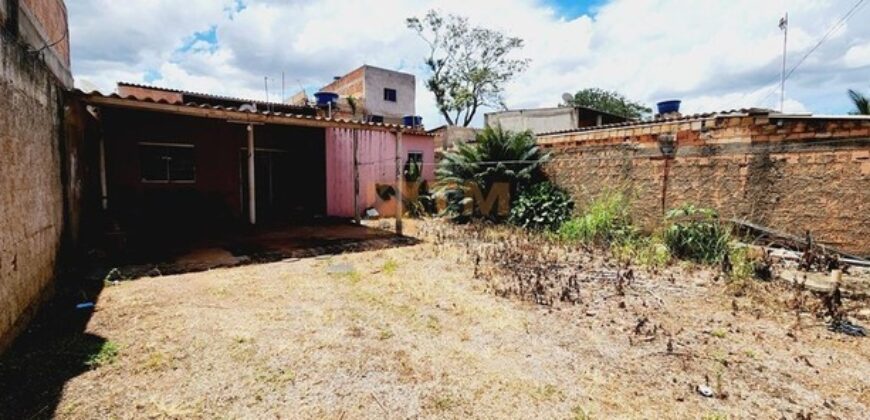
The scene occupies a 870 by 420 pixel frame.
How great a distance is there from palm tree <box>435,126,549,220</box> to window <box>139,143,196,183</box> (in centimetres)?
572

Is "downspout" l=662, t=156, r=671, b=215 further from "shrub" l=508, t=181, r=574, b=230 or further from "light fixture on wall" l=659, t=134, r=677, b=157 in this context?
"shrub" l=508, t=181, r=574, b=230

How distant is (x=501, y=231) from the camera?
8.18m

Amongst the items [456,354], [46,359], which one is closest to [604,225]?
[456,354]

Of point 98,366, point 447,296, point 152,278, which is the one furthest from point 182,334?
point 447,296

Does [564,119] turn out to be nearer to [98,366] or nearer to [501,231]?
[501,231]

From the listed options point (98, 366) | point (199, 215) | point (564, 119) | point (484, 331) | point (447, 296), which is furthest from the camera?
point (564, 119)

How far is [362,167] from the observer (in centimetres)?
1050

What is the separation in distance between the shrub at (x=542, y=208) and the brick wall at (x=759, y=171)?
90 cm

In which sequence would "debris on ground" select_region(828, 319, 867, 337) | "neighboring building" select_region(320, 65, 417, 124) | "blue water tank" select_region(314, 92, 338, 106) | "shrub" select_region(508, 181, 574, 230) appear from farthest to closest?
"neighboring building" select_region(320, 65, 417, 124), "blue water tank" select_region(314, 92, 338, 106), "shrub" select_region(508, 181, 574, 230), "debris on ground" select_region(828, 319, 867, 337)

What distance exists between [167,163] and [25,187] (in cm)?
604

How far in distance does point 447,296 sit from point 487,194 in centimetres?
524

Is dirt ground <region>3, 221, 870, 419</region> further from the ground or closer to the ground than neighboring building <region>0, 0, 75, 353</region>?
closer to the ground

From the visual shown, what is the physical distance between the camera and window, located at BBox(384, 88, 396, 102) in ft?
75.3

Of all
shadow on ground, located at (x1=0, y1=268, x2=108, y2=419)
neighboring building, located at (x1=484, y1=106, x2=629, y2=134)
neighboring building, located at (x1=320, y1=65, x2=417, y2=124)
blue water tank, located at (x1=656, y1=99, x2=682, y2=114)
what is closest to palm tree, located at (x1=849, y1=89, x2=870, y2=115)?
blue water tank, located at (x1=656, y1=99, x2=682, y2=114)
